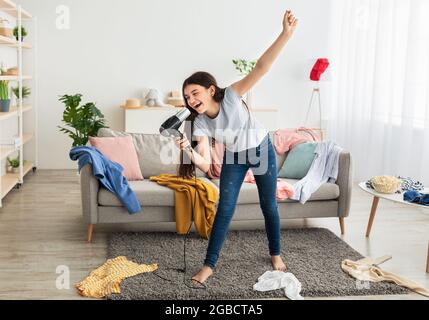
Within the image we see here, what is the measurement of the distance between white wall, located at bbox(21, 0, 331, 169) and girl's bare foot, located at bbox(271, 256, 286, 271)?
3846 mm

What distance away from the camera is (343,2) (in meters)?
7.02

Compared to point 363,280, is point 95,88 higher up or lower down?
higher up

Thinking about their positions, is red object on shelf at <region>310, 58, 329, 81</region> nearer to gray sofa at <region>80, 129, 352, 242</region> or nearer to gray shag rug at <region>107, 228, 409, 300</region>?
gray sofa at <region>80, 129, 352, 242</region>

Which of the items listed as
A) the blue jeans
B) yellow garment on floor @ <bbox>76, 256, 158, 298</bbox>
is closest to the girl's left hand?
the blue jeans

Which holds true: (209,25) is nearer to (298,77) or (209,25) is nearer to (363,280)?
(298,77)

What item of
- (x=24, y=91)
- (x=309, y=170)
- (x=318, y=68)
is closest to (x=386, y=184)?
(x=309, y=170)

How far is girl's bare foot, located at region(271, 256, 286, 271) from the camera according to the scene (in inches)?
145

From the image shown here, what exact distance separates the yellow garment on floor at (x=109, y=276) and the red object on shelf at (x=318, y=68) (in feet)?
12.9

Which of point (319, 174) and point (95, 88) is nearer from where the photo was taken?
point (319, 174)

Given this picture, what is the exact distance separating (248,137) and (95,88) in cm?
412

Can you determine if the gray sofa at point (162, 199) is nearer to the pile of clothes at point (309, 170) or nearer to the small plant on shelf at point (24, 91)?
the pile of clothes at point (309, 170)
